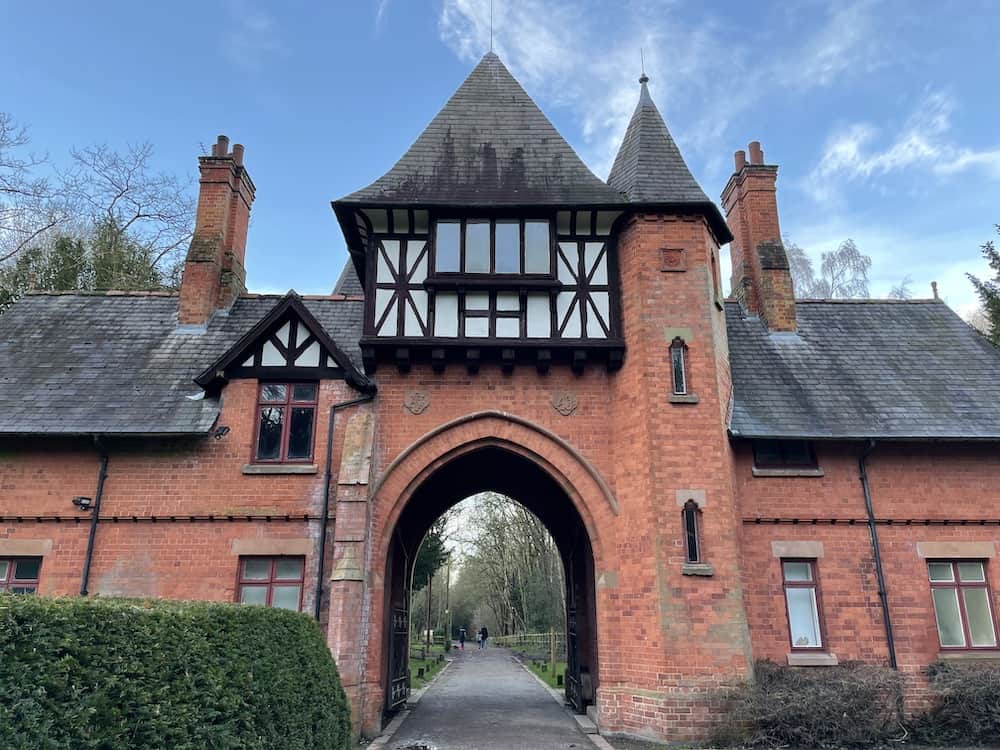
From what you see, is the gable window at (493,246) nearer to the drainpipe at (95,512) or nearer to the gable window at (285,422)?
the gable window at (285,422)

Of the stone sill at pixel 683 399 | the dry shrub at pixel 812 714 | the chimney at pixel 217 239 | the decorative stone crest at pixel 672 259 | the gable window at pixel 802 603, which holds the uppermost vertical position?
the chimney at pixel 217 239

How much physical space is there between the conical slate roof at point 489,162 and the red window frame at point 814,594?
308 inches

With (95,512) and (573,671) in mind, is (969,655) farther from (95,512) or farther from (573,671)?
(95,512)

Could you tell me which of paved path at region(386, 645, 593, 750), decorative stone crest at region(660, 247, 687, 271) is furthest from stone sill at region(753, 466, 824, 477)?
paved path at region(386, 645, 593, 750)

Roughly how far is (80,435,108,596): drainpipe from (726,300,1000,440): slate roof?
11938 mm

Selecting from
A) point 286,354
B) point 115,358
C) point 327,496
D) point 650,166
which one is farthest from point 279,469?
point 650,166

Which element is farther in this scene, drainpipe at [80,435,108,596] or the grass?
the grass

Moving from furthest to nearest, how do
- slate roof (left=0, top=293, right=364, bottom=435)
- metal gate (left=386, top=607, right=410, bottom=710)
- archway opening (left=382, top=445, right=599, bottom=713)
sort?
archway opening (left=382, top=445, right=599, bottom=713) → metal gate (left=386, top=607, right=410, bottom=710) → slate roof (left=0, top=293, right=364, bottom=435)

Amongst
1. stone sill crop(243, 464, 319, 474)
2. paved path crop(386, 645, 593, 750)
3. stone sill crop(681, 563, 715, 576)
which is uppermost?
stone sill crop(243, 464, 319, 474)

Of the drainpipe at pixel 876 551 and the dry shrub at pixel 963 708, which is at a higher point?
the drainpipe at pixel 876 551

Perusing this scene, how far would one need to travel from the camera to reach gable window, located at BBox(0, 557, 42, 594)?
1331cm

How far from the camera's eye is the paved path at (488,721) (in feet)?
39.7

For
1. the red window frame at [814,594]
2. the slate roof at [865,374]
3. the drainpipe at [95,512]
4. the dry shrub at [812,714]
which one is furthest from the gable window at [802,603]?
the drainpipe at [95,512]

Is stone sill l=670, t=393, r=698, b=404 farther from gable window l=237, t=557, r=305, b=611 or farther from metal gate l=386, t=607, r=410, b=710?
metal gate l=386, t=607, r=410, b=710
